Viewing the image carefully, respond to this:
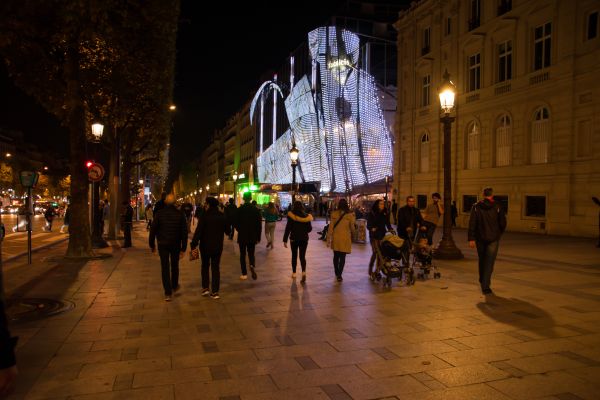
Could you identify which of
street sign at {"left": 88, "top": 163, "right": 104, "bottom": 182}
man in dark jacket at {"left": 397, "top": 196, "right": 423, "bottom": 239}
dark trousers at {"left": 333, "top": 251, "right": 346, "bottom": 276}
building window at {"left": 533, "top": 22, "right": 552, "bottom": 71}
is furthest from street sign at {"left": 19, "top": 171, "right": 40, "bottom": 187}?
building window at {"left": 533, "top": 22, "right": 552, "bottom": 71}

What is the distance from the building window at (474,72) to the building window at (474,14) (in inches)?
67.2

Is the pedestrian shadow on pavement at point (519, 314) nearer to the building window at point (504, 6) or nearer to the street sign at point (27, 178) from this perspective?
the street sign at point (27, 178)

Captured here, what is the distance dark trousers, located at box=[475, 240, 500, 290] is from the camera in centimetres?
888

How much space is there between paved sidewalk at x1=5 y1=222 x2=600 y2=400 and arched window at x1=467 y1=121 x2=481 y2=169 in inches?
758

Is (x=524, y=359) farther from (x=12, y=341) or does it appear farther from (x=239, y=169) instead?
(x=239, y=169)

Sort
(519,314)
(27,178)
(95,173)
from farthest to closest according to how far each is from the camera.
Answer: (95,173)
(27,178)
(519,314)

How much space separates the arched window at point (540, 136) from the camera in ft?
80.3

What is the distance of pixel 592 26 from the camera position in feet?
71.9

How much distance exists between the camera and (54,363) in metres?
5.25

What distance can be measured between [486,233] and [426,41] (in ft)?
92.9

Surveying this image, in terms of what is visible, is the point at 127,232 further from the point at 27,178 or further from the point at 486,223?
the point at 486,223

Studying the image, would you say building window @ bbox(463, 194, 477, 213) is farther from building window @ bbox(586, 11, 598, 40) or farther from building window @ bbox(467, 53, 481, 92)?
building window @ bbox(586, 11, 598, 40)

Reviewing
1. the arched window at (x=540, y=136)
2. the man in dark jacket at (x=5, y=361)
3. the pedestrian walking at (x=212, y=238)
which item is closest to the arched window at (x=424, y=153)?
the arched window at (x=540, y=136)

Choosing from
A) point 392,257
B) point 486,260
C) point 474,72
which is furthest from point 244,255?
point 474,72
